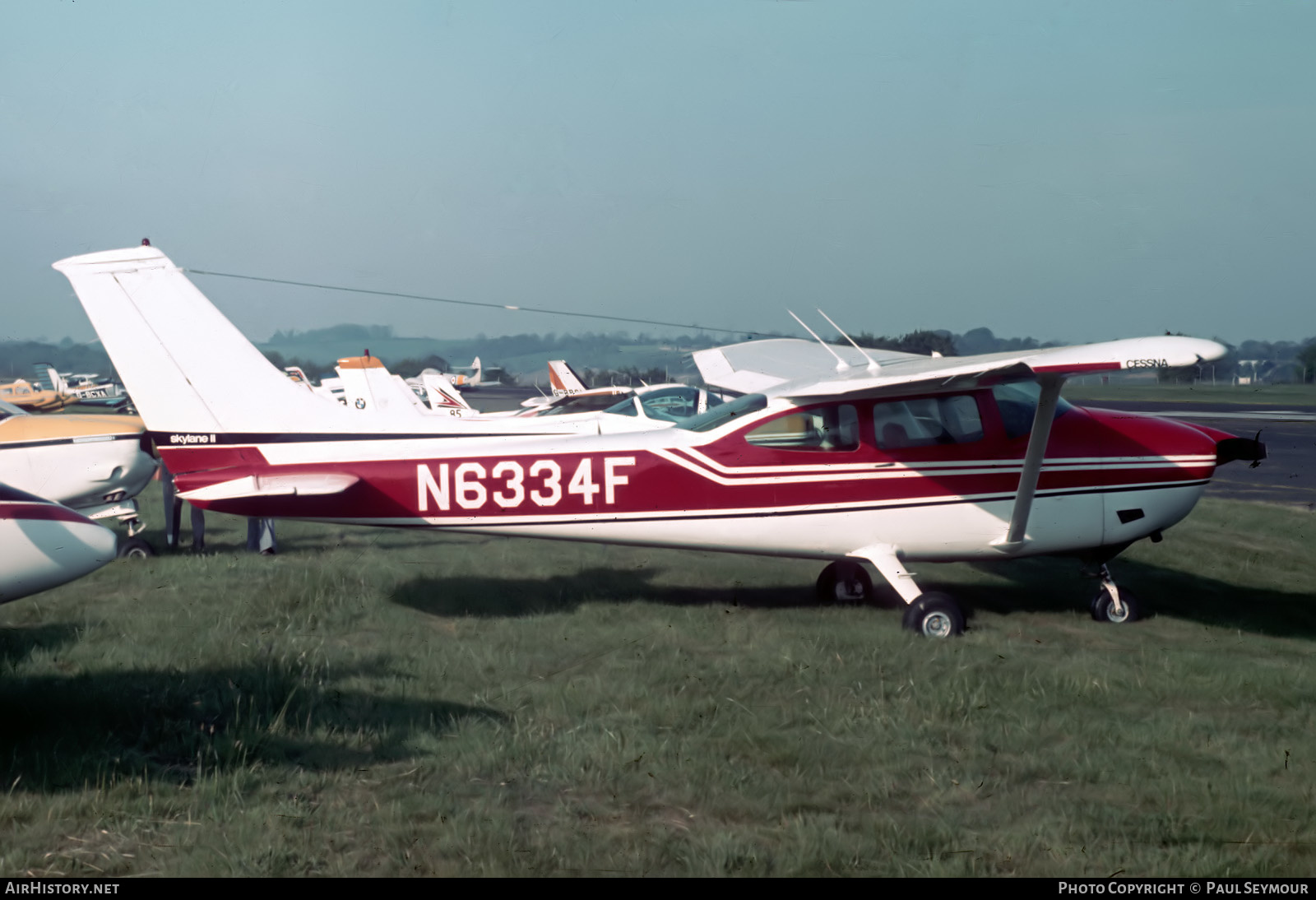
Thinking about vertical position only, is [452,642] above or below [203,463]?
below

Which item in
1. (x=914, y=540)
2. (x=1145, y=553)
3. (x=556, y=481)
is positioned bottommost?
(x=1145, y=553)

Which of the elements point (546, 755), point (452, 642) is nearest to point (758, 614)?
point (452, 642)

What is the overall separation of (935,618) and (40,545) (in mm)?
5863

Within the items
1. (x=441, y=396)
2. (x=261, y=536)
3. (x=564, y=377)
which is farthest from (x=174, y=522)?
(x=564, y=377)

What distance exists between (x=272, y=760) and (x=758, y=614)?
14.1ft

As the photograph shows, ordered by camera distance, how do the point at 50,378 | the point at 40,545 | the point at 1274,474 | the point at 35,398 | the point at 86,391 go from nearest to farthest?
1. the point at 40,545
2. the point at 1274,474
3. the point at 35,398
4. the point at 50,378
5. the point at 86,391

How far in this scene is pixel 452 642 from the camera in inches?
280

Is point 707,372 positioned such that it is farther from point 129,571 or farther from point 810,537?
point 129,571

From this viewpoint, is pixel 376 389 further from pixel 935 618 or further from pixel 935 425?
pixel 935 618

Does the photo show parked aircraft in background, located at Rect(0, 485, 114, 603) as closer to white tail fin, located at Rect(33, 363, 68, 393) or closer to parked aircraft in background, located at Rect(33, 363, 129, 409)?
white tail fin, located at Rect(33, 363, 68, 393)

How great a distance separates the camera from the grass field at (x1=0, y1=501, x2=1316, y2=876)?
3947 millimetres

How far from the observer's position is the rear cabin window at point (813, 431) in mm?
8141

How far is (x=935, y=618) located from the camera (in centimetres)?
771

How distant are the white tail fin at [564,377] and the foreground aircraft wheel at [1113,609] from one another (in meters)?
33.2
